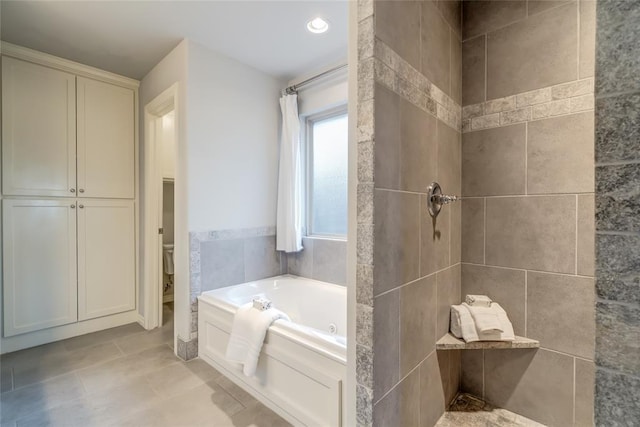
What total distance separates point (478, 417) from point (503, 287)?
26.4 inches

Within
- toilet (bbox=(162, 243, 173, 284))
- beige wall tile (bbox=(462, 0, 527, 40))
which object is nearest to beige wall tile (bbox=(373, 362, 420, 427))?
beige wall tile (bbox=(462, 0, 527, 40))

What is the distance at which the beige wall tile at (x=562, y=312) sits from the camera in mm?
1285

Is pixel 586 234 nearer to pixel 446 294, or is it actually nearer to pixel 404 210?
pixel 446 294

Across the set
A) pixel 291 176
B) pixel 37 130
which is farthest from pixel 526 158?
pixel 37 130

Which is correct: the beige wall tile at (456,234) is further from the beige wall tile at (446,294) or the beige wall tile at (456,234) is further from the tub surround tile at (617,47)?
the tub surround tile at (617,47)

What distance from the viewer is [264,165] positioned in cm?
267

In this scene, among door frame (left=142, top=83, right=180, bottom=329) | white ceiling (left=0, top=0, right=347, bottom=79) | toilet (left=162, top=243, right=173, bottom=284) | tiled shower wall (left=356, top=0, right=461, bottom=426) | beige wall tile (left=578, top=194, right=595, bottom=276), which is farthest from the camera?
toilet (left=162, top=243, right=173, bottom=284)

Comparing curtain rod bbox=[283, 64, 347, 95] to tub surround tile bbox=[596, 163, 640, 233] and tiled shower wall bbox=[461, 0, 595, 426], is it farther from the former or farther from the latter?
tub surround tile bbox=[596, 163, 640, 233]

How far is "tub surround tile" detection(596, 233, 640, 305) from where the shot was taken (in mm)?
542

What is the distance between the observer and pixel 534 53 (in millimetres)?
1411

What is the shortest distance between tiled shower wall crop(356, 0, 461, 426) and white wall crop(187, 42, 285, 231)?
1594mm

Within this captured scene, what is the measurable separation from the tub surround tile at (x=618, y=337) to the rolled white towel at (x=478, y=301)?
0.97 m

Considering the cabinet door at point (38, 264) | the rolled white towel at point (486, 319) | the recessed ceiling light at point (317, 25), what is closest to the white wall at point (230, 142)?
the recessed ceiling light at point (317, 25)

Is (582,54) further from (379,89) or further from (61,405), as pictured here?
(61,405)
